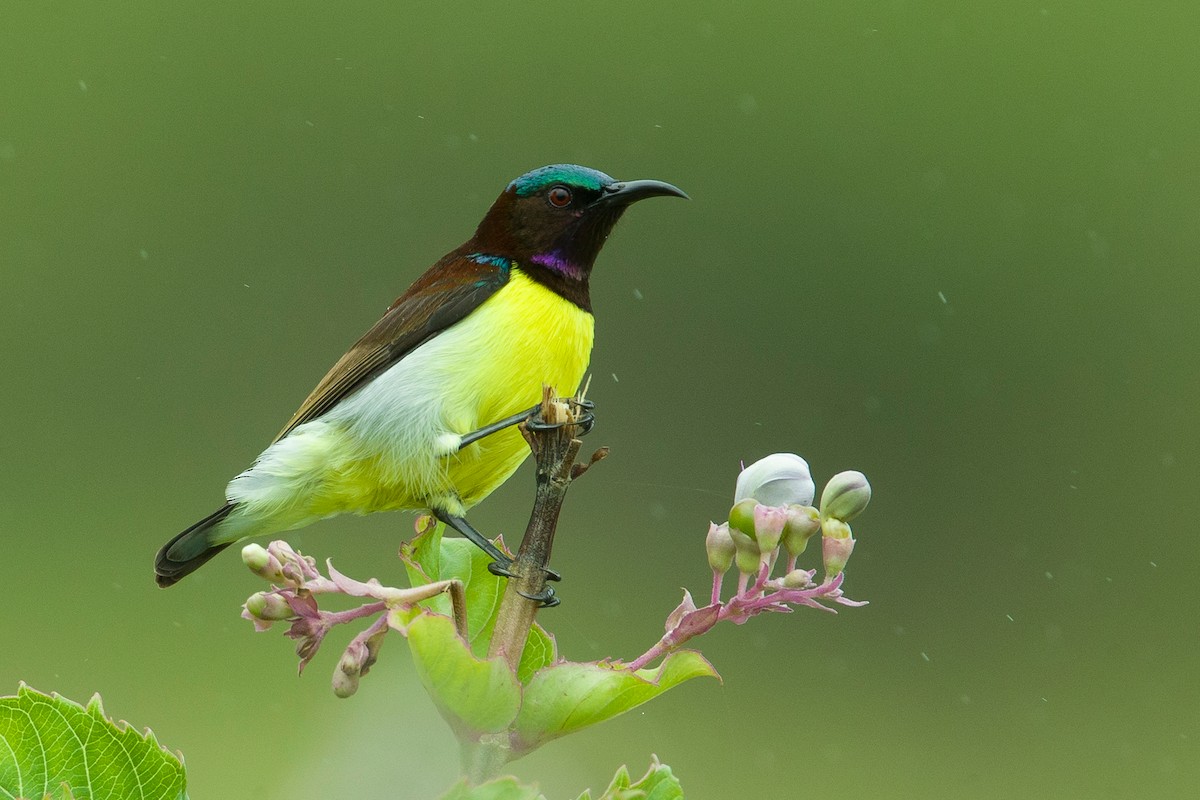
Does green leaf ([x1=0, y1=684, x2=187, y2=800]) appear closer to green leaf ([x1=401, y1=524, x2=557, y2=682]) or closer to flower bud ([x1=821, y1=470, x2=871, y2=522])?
green leaf ([x1=401, y1=524, x2=557, y2=682])

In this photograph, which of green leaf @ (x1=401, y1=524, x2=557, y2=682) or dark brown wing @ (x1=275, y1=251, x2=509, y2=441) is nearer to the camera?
green leaf @ (x1=401, y1=524, x2=557, y2=682)

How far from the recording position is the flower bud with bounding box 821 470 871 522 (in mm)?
1584

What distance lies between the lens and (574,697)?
1363 mm

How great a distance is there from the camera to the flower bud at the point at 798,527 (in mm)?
1556

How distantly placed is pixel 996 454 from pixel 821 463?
7.94 ft

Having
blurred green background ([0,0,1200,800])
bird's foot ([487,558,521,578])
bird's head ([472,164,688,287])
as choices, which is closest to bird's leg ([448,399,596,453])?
bird's foot ([487,558,521,578])

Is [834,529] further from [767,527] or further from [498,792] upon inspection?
[498,792]

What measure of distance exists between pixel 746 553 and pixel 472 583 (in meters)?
0.31

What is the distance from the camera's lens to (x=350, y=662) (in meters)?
1.48

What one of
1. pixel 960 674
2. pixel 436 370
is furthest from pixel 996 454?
pixel 436 370

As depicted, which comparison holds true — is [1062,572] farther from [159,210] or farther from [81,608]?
[159,210]

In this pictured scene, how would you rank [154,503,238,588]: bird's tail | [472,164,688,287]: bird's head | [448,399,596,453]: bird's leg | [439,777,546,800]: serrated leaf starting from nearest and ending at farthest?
1. [439,777,546,800]: serrated leaf
2. [448,399,596,453]: bird's leg
3. [154,503,238,588]: bird's tail
4. [472,164,688,287]: bird's head

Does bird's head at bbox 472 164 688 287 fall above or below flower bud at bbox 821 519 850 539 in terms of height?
above

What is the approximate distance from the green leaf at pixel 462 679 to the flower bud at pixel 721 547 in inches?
12.5
